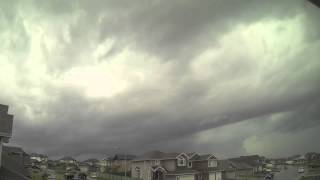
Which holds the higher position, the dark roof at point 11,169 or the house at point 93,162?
the house at point 93,162

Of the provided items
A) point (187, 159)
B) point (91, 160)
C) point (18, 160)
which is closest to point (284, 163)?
point (187, 159)

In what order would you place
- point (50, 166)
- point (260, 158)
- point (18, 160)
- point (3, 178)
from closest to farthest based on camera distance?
point (3, 178) < point (18, 160) < point (50, 166) < point (260, 158)

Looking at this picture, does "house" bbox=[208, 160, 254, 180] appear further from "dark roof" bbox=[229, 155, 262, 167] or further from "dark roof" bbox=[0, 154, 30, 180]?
"dark roof" bbox=[0, 154, 30, 180]

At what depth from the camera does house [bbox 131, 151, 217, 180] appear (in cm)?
6175

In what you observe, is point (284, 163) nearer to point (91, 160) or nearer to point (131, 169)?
point (131, 169)

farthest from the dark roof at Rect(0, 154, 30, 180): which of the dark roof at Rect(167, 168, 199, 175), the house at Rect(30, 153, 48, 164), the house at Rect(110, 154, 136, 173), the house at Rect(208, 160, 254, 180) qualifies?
the house at Rect(110, 154, 136, 173)

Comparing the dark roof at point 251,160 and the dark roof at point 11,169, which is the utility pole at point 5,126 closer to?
the dark roof at point 11,169

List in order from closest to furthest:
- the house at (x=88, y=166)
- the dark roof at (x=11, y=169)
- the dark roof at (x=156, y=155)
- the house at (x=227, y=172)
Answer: the dark roof at (x=11, y=169)
the house at (x=227, y=172)
the dark roof at (x=156, y=155)
the house at (x=88, y=166)

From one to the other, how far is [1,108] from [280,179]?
39.1m

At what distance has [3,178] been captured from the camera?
26.8 meters

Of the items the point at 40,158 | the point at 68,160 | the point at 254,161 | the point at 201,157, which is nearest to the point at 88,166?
the point at 68,160

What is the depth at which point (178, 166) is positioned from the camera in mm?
62938

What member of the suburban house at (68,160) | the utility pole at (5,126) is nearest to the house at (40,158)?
the suburban house at (68,160)

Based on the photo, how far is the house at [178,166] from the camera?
6175cm
